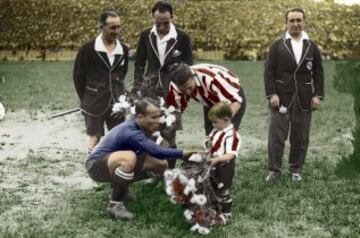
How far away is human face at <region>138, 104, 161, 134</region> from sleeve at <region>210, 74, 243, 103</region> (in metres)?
0.61

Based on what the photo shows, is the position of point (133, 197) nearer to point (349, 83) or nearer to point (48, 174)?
point (48, 174)

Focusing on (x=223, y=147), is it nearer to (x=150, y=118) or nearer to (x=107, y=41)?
(x=150, y=118)

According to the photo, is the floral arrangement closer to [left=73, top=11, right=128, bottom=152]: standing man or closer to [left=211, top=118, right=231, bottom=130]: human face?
[left=211, top=118, right=231, bottom=130]: human face

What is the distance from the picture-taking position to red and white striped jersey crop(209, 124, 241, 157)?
507 centimetres

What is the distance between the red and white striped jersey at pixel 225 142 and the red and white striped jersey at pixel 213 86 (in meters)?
0.53

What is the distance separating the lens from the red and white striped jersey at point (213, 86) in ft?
18.2

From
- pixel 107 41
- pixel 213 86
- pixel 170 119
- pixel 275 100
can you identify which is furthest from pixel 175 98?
pixel 275 100

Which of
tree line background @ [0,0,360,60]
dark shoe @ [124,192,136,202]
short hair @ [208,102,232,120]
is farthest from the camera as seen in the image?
tree line background @ [0,0,360,60]

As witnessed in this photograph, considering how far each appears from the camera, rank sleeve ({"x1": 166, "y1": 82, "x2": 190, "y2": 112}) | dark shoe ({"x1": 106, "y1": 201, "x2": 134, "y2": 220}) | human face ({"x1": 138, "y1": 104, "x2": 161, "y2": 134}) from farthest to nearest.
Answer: sleeve ({"x1": 166, "y1": 82, "x2": 190, "y2": 112}) → dark shoe ({"x1": 106, "y1": 201, "x2": 134, "y2": 220}) → human face ({"x1": 138, "y1": 104, "x2": 161, "y2": 134})

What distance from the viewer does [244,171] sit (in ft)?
24.1

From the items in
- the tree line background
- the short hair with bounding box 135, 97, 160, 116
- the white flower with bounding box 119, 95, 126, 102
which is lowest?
the tree line background

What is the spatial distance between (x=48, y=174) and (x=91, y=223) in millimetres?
2223

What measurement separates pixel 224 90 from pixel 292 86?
1.46 m

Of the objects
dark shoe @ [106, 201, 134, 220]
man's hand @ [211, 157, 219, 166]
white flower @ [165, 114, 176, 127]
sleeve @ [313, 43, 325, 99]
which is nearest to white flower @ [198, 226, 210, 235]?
man's hand @ [211, 157, 219, 166]
